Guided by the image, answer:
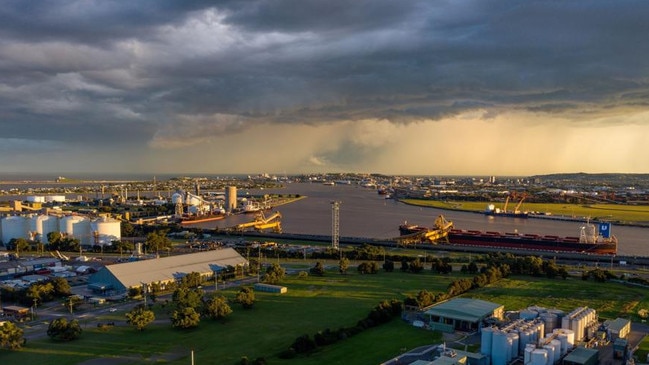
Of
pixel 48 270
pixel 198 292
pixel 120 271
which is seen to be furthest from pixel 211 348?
pixel 48 270

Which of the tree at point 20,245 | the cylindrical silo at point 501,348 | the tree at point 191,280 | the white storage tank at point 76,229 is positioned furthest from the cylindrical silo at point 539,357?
the white storage tank at point 76,229

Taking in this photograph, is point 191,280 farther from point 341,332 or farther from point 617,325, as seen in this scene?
point 617,325

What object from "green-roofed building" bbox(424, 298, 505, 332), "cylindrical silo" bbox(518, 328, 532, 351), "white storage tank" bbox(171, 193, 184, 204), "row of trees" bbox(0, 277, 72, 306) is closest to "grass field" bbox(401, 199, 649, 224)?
"white storage tank" bbox(171, 193, 184, 204)

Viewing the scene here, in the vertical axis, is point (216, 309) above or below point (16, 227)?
below

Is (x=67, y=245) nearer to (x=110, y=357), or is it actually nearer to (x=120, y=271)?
(x=120, y=271)

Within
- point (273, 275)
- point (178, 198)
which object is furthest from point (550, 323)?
point (178, 198)

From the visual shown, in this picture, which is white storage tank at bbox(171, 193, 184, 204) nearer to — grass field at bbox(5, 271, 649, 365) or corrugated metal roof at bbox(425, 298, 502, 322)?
grass field at bbox(5, 271, 649, 365)

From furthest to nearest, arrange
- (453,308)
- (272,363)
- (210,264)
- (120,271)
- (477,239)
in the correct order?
(477,239), (210,264), (120,271), (453,308), (272,363)
